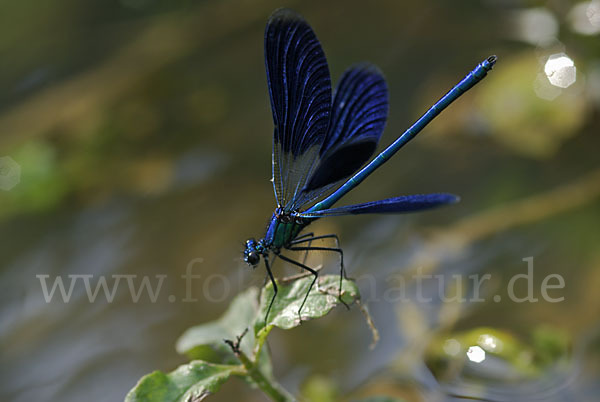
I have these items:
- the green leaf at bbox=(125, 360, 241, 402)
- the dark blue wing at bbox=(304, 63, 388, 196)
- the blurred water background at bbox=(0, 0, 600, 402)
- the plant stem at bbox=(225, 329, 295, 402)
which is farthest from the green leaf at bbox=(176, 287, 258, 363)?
the dark blue wing at bbox=(304, 63, 388, 196)

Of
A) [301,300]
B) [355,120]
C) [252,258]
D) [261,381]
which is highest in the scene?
[355,120]

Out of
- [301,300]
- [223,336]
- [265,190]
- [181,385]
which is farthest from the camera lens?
[265,190]

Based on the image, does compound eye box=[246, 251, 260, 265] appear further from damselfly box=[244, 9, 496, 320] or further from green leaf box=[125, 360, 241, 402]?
green leaf box=[125, 360, 241, 402]

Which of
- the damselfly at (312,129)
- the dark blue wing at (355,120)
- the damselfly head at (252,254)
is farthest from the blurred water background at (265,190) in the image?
the dark blue wing at (355,120)

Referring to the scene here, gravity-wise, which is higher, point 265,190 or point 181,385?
point 265,190

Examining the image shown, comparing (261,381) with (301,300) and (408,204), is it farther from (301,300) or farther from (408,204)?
(408,204)

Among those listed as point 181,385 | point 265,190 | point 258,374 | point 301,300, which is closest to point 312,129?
point 301,300

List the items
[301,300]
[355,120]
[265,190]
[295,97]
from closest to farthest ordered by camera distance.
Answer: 1. [301,300]
2. [295,97]
3. [355,120]
4. [265,190]
